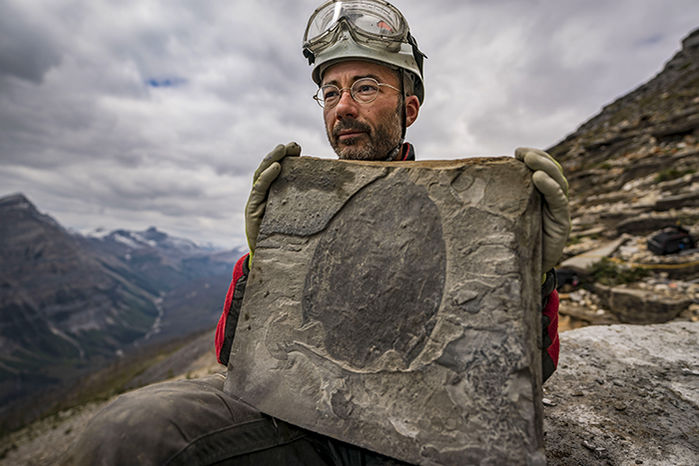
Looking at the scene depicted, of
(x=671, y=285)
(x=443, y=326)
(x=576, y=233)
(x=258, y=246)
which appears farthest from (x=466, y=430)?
(x=576, y=233)

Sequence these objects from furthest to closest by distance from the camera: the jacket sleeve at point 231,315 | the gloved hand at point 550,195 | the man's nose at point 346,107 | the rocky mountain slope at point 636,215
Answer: the rocky mountain slope at point 636,215, the man's nose at point 346,107, the jacket sleeve at point 231,315, the gloved hand at point 550,195

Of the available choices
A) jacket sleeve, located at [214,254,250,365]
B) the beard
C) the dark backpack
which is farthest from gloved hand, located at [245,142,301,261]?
the dark backpack

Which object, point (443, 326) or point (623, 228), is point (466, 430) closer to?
point (443, 326)

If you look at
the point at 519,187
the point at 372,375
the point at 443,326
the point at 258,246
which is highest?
the point at 519,187

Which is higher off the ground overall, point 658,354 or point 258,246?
point 258,246

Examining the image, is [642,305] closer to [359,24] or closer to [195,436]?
[359,24]

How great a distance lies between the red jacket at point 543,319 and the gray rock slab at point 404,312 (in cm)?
20

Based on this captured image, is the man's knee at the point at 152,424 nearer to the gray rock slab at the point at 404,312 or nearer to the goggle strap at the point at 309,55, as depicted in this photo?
the gray rock slab at the point at 404,312

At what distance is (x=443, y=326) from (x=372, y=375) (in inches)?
Answer: 13.7

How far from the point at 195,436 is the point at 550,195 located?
157 centimetres

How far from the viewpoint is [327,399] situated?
1.32 m

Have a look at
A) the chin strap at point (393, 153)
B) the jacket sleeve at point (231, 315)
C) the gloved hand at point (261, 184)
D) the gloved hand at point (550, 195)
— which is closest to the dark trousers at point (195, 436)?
the jacket sleeve at point (231, 315)

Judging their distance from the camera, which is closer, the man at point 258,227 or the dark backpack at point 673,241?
the man at point 258,227

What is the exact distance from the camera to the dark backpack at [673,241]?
5.66 metres
